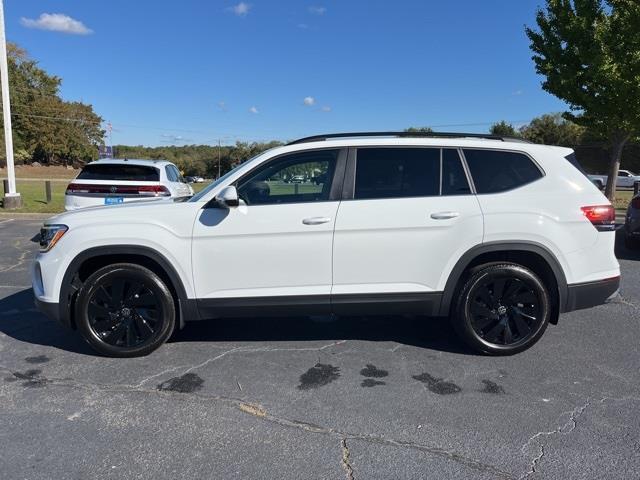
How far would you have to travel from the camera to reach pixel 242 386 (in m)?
3.73

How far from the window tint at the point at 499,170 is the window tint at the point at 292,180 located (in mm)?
1178

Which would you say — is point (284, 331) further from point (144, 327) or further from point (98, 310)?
point (98, 310)

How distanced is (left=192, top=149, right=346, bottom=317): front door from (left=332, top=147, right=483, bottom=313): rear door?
0.14m

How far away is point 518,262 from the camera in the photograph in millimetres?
4328

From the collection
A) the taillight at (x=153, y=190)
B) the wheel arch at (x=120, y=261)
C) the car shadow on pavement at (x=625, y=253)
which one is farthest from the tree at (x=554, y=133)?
the wheel arch at (x=120, y=261)

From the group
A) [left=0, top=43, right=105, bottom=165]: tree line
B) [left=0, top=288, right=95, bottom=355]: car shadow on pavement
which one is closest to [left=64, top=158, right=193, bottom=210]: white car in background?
[left=0, top=288, right=95, bottom=355]: car shadow on pavement

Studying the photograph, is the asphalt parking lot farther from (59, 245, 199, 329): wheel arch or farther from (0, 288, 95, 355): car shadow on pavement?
(59, 245, 199, 329): wheel arch

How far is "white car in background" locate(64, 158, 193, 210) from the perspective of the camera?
9.69 meters

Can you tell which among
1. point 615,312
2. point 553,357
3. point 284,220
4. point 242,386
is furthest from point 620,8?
point 242,386

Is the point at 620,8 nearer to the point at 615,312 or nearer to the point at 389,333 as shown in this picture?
the point at 615,312

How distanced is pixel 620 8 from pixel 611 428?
14.2 metres

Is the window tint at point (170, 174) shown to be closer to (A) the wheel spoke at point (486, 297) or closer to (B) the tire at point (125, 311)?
(B) the tire at point (125, 311)

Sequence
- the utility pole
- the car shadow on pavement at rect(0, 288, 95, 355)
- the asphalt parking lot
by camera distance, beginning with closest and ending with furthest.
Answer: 1. the asphalt parking lot
2. the car shadow on pavement at rect(0, 288, 95, 355)
3. the utility pole

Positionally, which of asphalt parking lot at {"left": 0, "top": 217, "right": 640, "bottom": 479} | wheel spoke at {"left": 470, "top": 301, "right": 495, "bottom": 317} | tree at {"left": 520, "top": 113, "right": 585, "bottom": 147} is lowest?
asphalt parking lot at {"left": 0, "top": 217, "right": 640, "bottom": 479}
